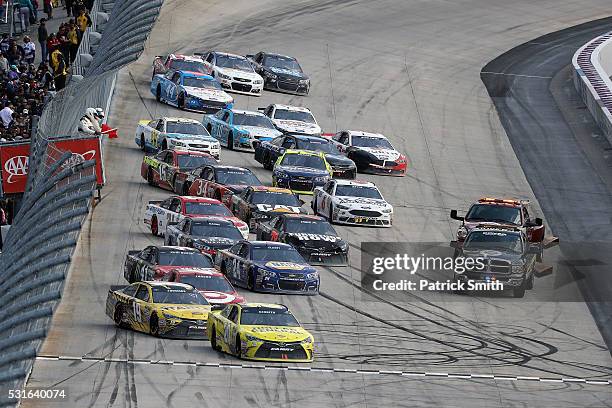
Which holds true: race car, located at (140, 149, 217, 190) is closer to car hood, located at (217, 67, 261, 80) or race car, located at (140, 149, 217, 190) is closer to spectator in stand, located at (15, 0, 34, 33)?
car hood, located at (217, 67, 261, 80)

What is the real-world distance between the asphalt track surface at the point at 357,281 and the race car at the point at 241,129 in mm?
529

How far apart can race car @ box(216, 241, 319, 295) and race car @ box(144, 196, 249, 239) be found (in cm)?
255

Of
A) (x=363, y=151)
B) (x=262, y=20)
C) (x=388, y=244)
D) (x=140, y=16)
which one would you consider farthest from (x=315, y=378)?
(x=262, y=20)

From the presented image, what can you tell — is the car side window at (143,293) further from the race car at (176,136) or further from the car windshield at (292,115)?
the car windshield at (292,115)

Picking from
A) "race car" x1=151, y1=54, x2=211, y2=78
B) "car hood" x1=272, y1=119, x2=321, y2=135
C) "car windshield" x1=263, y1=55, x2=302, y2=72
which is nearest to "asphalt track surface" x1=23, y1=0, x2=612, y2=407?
"race car" x1=151, y1=54, x2=211, y2=78

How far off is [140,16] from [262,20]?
2913 centimetres

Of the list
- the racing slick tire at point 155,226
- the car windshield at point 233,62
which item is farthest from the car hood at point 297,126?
the racing slick tire at point 155,226

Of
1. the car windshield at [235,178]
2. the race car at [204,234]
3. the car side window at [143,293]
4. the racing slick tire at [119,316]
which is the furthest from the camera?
the car windshield at [235,178]

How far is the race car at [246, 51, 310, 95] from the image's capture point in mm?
56719

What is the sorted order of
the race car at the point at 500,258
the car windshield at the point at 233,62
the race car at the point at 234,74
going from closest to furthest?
the race car at the point at 500,258, the race car at the point at 234,74, the car windshield at the point at 233,62

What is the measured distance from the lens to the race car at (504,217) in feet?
126

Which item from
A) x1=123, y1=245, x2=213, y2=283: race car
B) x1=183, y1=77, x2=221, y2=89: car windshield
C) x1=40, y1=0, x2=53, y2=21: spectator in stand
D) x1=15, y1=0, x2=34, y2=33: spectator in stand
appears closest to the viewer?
x1=123, y1=245, x2=213, y2=283: race car

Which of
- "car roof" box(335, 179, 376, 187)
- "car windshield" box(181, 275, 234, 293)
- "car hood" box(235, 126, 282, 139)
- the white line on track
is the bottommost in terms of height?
the white line on track

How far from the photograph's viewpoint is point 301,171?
44.1 metres
